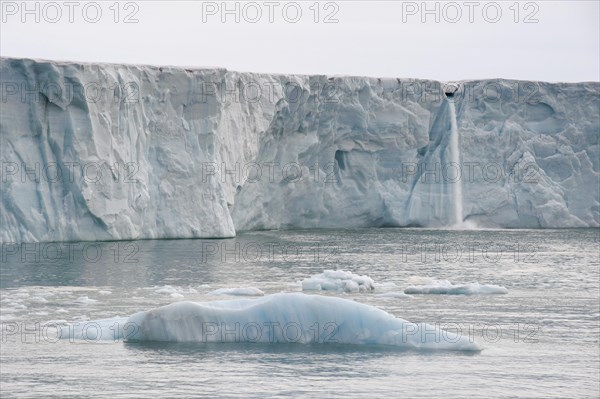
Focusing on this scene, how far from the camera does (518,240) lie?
2977 centimetres

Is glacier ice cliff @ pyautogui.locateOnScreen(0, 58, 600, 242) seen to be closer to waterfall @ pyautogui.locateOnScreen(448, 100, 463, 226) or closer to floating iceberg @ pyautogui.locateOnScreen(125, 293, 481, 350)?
waterfall @ pyautogui.locateOnScreen(448, 100, 463, 226)

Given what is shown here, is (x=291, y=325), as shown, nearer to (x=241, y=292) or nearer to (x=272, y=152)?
(x=241, y=292)

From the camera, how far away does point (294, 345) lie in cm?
1127

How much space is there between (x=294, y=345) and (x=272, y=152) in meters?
20.7

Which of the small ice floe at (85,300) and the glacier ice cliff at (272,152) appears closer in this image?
the small ice floe at (85,300)

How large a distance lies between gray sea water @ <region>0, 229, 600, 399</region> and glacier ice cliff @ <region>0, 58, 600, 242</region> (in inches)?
52.6

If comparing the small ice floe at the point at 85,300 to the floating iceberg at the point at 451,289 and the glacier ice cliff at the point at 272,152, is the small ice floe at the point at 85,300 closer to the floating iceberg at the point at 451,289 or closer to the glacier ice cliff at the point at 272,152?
the floating iceberg at the point at 451,289

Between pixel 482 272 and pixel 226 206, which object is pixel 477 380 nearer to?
pixel 482 272

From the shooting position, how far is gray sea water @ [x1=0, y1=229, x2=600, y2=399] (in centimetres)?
947

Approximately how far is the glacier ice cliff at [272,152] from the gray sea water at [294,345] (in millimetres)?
1335

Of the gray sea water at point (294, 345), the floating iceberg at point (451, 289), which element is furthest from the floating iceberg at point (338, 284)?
the floating iceberg at point (451, 289)

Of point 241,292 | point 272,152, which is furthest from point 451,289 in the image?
point 272,152

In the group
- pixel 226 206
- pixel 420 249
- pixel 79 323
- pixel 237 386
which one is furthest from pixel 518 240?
pixel 237 386

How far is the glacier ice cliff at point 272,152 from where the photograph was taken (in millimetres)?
25125
